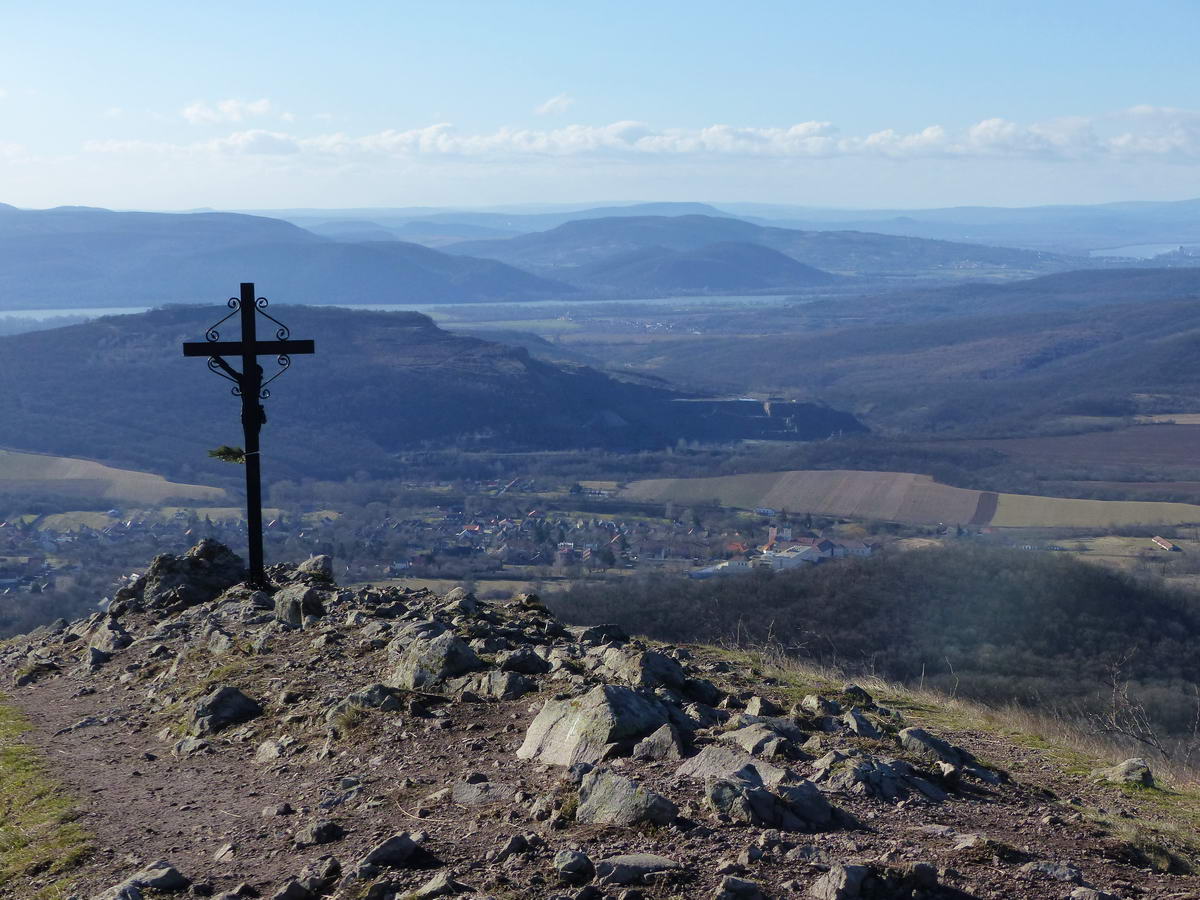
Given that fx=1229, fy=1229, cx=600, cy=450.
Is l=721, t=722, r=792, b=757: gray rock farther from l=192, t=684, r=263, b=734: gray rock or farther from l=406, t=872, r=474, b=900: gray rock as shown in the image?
l=192, t=684, r=263, b=734: gray rock

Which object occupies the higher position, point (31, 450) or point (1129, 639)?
point (1129, 639)

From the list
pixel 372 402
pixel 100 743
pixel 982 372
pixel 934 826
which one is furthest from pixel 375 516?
pixel 982 372

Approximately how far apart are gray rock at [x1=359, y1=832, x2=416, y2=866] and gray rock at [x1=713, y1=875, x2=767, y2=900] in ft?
4.74

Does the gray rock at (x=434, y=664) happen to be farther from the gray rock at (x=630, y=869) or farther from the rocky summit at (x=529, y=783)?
the gray rock at (x=630, y=869)

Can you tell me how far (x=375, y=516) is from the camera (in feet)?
168

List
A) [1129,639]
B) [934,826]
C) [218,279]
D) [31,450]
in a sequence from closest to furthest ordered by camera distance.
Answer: [934,826] < [1129,639] < [31,450] < [218,279]

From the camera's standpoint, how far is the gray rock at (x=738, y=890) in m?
4.84

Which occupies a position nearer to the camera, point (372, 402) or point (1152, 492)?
point (1152, 492)

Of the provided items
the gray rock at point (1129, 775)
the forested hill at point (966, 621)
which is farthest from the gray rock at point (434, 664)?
the forested hill at point (966, 621)

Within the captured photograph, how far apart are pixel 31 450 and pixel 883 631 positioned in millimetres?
54071

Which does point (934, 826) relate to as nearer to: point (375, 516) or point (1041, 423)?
point (375, 516)

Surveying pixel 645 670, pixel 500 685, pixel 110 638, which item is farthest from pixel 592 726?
pixel 110 638

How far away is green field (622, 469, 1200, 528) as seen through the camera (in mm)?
50906

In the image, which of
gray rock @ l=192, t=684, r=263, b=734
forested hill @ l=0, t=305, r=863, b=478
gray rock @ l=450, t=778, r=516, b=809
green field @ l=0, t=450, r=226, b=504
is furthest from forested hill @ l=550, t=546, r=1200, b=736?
forested hill @ l=0, t=305, r=863, b=478
